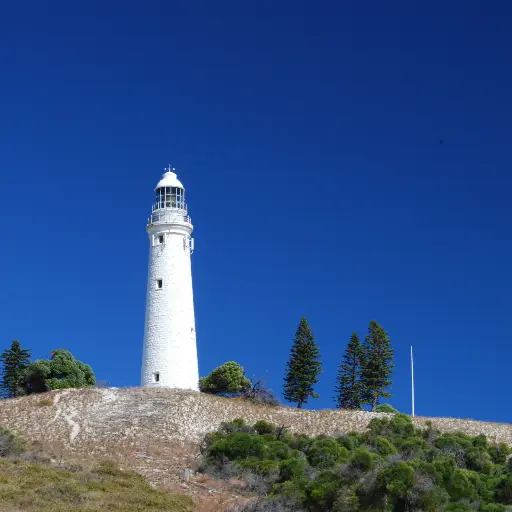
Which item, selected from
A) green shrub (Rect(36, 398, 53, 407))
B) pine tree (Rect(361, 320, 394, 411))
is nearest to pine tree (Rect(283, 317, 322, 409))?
pine tree (Rect(361, 320, 394, 411))

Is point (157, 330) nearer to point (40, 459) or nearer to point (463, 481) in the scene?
point (40, 459)

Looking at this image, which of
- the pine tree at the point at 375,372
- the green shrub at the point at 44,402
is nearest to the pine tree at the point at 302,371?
the pine tree at the point at 375,372

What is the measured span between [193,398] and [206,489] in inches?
568

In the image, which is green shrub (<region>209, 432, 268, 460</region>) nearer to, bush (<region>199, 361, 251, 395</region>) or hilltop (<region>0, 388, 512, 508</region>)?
hilltop (<region>0, 388, 512, 508</region>)

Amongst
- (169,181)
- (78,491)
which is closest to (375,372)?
(169,181)

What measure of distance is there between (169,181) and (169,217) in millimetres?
2956

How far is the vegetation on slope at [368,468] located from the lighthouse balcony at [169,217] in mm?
17327

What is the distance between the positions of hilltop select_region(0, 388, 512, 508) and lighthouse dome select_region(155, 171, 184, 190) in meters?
15.0

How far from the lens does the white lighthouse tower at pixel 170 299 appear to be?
2378 inches

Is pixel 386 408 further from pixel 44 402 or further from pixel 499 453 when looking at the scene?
pixel 44 402

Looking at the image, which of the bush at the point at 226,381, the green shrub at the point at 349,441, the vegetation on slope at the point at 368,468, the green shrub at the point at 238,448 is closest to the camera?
the vegetation on slope at the point at 368,468

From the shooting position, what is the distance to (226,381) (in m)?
60.3

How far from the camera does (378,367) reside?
69062 mm

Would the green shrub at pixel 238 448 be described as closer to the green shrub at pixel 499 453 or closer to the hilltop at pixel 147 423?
the hilltop at pixel 147 423
